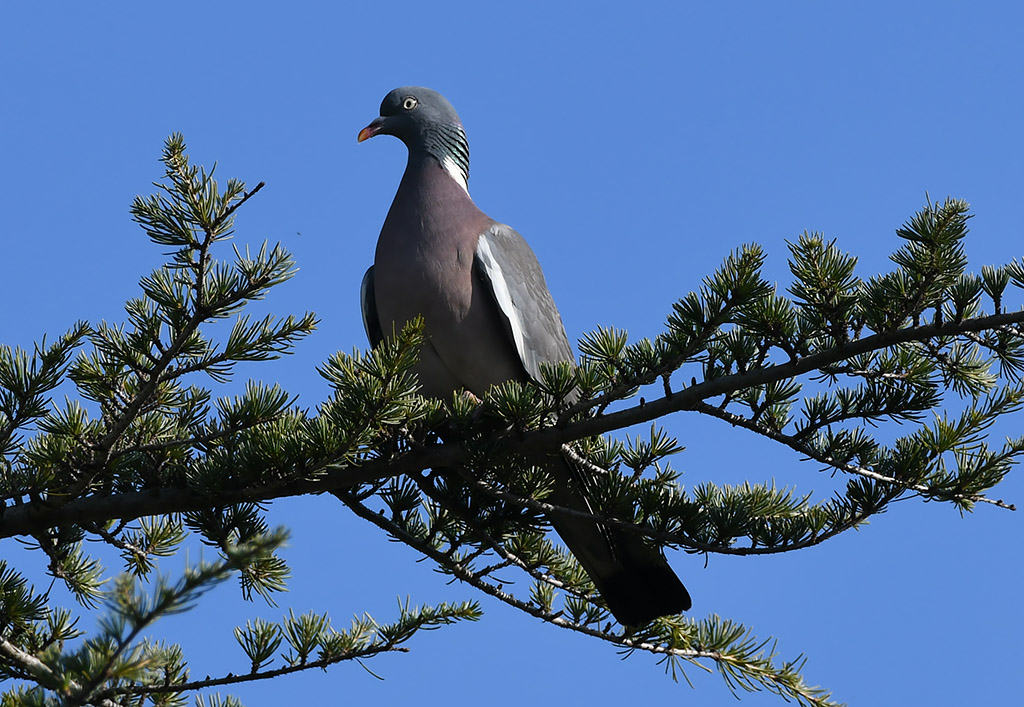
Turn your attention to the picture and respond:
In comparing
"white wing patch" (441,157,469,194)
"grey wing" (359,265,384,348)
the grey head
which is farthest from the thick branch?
the grey head

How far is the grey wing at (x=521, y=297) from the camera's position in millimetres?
4441

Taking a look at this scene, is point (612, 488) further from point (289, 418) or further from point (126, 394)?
point (126, 394)

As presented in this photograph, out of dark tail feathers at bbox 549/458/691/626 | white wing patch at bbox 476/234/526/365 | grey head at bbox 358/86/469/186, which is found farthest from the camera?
Result: grey head at bbox 358/86/469/186

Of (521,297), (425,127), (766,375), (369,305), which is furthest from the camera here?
(425,127)

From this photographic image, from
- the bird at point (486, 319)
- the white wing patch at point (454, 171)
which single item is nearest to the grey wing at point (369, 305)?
the bird at point (486, 319)

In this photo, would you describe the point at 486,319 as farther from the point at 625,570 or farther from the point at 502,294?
the point at 625,570

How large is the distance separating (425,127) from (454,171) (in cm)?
27

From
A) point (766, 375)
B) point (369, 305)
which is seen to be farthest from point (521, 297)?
point (766, 375)

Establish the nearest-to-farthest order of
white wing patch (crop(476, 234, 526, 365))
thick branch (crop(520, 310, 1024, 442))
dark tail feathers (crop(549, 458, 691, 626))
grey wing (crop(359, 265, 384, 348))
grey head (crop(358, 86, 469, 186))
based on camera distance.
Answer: thick branch (crop(520, 310, 1024, 442))
dark tail feathers (crop(549, 458, 691, 626))
white wing patch (crop(476, 234, 526, 365))
grey wing (crop(359, 265, 384, 348))
grey head (crop(358, 86, 469, 186))

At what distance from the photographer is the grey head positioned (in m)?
5.21

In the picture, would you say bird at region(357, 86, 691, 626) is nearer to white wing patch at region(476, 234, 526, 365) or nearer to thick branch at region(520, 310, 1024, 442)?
white wing patch at region(476, 234, 526, 365)

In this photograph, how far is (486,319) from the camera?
14.6 feet

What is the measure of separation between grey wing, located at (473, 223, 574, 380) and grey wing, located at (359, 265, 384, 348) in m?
0.64

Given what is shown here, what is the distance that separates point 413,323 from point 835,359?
119cm
